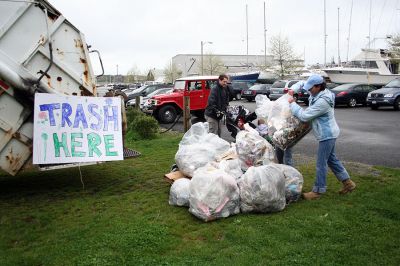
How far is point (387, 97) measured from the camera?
20359 mm

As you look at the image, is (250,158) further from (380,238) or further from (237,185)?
(380,238)

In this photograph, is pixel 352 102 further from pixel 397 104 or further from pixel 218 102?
pixel 218 102

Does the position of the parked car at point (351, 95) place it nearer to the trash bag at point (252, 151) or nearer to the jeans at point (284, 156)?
the jeans at point (284, 156)

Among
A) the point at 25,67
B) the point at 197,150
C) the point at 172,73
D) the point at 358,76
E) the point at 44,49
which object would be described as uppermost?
the point at 172,73

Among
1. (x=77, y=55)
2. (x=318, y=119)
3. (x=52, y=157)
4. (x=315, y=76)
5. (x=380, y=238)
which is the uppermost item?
(x=77, y=55)

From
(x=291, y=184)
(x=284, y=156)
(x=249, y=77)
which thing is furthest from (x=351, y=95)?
(x=249, y=77)

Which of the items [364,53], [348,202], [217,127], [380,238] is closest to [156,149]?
[217,127]

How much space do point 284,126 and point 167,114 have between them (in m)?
11.5

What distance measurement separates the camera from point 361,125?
46.8 feet

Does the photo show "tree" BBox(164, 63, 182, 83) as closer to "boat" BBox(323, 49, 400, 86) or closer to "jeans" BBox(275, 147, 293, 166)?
"boat" BBox(323, 49, 400, 86)

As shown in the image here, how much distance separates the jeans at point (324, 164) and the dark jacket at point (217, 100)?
10.1 feet

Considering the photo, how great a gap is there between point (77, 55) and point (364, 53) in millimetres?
35518

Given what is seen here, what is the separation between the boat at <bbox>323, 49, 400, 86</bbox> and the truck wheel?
1921 cm

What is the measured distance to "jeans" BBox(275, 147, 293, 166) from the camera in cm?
592
